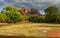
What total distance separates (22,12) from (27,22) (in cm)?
137

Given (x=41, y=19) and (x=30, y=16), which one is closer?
(x=41, y=19)

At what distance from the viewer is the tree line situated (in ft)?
16.9

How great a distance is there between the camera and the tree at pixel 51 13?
16.8 ft

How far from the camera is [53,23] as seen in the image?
16.9 feet

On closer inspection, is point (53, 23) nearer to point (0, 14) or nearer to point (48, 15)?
point (48, 15)

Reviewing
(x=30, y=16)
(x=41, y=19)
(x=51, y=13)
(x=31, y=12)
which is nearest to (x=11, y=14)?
(x=31, y=12)

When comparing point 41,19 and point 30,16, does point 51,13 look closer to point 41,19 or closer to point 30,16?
point 41,19

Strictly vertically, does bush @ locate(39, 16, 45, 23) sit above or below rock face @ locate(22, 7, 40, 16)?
below

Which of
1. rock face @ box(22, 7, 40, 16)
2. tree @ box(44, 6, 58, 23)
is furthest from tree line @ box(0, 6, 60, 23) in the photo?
rock face @ box(22, 7, 40, 16)

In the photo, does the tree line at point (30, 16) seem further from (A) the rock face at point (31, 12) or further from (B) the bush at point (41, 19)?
(A) the rock face at point (31, 12)

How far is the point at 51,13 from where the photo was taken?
5348mm

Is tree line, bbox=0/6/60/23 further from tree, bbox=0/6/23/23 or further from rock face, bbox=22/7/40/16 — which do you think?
rock face, bbox=22/7/40/16

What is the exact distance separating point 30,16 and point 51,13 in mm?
682

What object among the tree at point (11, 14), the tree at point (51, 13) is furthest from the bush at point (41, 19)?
the tree at point (11, 14)
